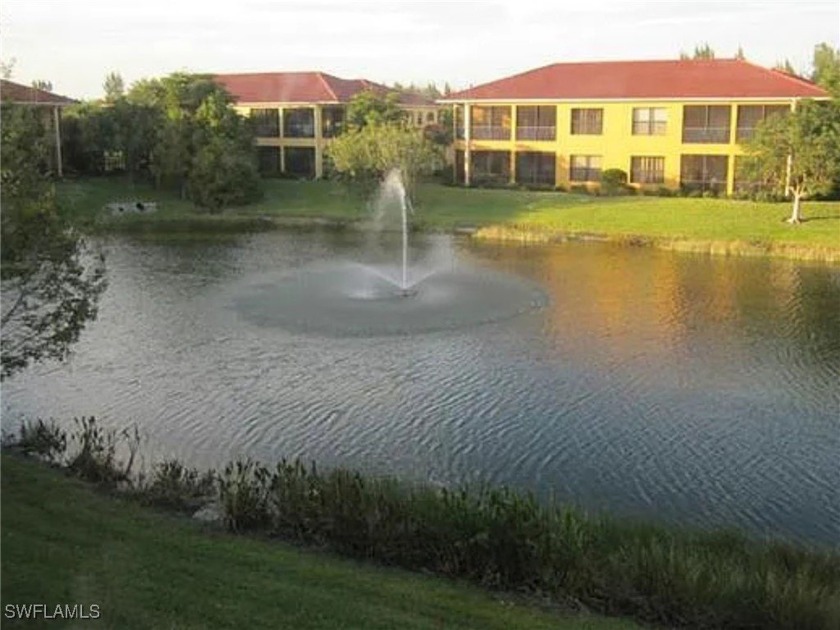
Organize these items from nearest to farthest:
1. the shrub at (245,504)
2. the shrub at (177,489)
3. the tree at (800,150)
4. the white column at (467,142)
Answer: the shrub at (245,504)
the shrub at (177,489)
the tree at (800,150)
the white column at (467,142)

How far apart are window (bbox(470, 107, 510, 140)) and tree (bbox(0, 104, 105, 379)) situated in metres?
40.4

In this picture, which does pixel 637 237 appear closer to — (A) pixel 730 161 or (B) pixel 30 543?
(A) pixel 730 161

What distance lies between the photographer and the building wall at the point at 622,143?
1874 inches

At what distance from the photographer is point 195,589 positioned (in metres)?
8.66

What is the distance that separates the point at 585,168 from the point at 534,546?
1682 inches

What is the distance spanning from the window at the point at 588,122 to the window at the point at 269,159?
58.3 feet

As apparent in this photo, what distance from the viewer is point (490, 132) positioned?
5344cm

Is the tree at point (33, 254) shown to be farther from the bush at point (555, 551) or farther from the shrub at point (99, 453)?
the bush at point (555, 551)

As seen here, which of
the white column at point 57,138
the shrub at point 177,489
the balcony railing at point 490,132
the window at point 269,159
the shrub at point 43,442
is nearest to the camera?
the shrub at point 177,489

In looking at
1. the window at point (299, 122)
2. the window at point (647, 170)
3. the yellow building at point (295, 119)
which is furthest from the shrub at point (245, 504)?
the window at point (299, 122)

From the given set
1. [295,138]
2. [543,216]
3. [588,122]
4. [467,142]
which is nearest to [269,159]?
[295,138]

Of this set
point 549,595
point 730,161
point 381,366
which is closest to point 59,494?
point 549,595

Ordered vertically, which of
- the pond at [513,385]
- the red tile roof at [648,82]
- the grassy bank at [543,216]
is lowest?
the pond at [513,385]

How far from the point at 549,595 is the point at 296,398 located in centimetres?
880
